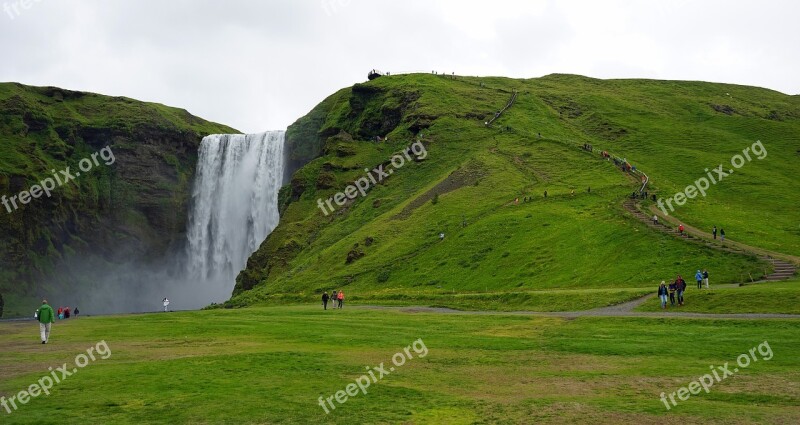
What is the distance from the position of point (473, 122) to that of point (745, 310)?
97503 mm

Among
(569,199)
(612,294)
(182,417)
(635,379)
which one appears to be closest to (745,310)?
(612,294)

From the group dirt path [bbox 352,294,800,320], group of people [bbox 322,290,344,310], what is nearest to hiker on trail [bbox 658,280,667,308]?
dirt path [bbox 352,294,800,320]

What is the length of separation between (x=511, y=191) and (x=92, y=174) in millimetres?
103830

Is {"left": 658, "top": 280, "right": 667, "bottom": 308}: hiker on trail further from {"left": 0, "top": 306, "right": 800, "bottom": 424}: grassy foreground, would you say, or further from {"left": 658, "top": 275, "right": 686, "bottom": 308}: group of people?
{"left": 0, "top": 306, "right": 800, "bottom": 424}: grassy foreground

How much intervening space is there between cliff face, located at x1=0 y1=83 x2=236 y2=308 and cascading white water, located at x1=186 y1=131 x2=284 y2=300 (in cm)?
1015

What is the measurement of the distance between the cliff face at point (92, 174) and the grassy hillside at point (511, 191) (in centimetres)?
3734

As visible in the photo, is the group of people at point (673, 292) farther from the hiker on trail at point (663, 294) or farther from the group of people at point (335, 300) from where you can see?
the group of people at point (335, 300)

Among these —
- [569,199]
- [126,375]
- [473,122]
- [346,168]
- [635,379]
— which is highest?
[473,122]

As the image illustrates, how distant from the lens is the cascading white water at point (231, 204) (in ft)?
449

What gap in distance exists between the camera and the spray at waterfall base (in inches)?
4569

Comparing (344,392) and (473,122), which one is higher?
(473,122)

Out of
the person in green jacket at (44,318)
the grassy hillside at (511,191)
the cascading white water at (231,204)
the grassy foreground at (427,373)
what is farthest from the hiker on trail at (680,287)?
the cascading white water at (231,204)

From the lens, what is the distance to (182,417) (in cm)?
1830

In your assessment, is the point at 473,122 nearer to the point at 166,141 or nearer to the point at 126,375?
the point at 166,141
